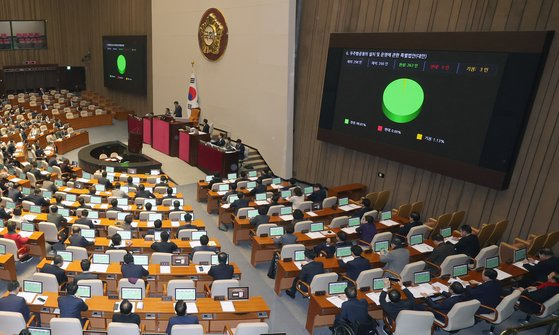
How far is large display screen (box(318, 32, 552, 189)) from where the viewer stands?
10594 millimetres

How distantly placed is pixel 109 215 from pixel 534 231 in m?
11.2

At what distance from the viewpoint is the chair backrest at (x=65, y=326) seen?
623 centimetres

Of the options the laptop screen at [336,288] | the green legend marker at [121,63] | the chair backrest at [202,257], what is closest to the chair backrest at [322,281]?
the laptop screen at [336,288]

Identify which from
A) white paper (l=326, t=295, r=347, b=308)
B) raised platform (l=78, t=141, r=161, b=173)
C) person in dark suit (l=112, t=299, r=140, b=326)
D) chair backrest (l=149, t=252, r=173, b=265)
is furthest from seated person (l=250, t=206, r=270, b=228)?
raised platform (l=78, t=141, r=161, b=173)

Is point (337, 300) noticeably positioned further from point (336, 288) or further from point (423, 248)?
point (423, 248)

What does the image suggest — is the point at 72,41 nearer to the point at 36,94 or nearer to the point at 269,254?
the point at 36,94

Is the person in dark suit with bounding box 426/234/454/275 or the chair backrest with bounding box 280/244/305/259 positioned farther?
the person in dark suit with bounding box 426/234/454/275

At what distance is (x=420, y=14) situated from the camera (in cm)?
1282

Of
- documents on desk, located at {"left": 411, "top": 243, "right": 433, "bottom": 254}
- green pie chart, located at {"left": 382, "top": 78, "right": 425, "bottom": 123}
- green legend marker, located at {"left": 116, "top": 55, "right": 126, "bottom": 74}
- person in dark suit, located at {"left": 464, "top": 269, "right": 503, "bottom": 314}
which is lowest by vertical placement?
documents on desk, located at {"left": 411, "top": 243, "right": 433, "bottom": 254}

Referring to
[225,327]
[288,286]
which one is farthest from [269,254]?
A: [225,327]

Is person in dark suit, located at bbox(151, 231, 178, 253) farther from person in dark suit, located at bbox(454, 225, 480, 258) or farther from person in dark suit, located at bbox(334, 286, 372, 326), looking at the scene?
person in dark suit, located at bbox(454, 225, 480, 258)

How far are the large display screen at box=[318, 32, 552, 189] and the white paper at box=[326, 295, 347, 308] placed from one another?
19.2ft

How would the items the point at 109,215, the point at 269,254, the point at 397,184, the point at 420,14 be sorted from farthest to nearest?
the point at 397,184
the point at 420,14
the point at 109,215
the point at 269,254

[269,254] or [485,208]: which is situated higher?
[485,208]
